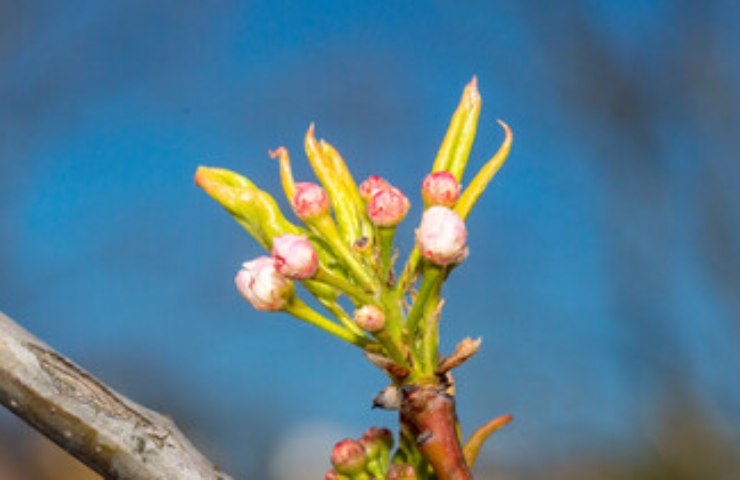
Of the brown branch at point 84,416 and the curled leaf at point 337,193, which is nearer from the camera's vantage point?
the brown branch at point 84,416

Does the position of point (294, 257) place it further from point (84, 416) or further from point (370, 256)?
point (84, 416)

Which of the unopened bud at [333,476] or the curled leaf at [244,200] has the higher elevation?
the curled leaf at [244,200]

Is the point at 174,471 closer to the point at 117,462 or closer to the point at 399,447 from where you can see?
the point at 117,462

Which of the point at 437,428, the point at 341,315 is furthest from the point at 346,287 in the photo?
the point at 437,428

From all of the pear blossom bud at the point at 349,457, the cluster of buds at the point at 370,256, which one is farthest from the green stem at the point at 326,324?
the pear blossom bud at the point at 349,457

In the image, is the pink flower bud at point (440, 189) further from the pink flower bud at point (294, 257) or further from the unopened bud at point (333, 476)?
the unopened bud at point (333, 476)

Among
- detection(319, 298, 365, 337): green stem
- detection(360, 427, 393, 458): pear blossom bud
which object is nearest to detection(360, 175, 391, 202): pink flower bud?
detection(319, 298, 365, 337): green stem
